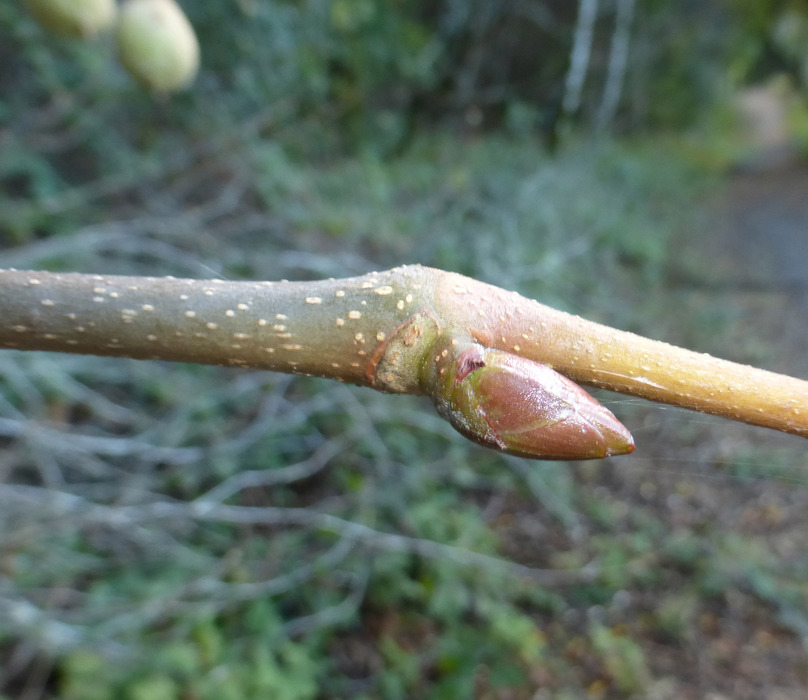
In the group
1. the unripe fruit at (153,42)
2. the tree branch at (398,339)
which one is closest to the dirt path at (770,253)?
the unripe fruit at (153,42)

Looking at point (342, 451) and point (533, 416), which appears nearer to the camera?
point (533, 416)

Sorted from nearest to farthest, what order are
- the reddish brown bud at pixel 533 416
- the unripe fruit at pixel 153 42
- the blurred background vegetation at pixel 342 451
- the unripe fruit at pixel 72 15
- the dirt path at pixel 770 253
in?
the reddish brown bud at pixel 533 416 < the unripe fruit at pixel 72 15 < the unripe fruit at pixel 153 42 < the blurred background vegetation at pixel 342 451 < the dirt path at pixel 770 253

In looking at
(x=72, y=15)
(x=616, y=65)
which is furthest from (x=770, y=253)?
(x=72, y=15)

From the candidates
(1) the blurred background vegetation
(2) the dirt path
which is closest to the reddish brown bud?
(1) the blurred background vegetation

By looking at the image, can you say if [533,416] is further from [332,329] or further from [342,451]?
[342,451]

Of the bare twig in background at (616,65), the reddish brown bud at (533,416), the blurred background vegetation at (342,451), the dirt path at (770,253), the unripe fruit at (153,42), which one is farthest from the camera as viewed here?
the bare twig in background at (616,65)

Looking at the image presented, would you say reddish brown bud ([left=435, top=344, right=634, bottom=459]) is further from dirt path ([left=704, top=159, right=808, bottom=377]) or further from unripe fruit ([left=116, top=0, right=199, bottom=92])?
dirt path ([left=704, top=159, right=808, bottom=377])

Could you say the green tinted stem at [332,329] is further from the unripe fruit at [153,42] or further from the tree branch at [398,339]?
the unripe fruit at [153,42]
